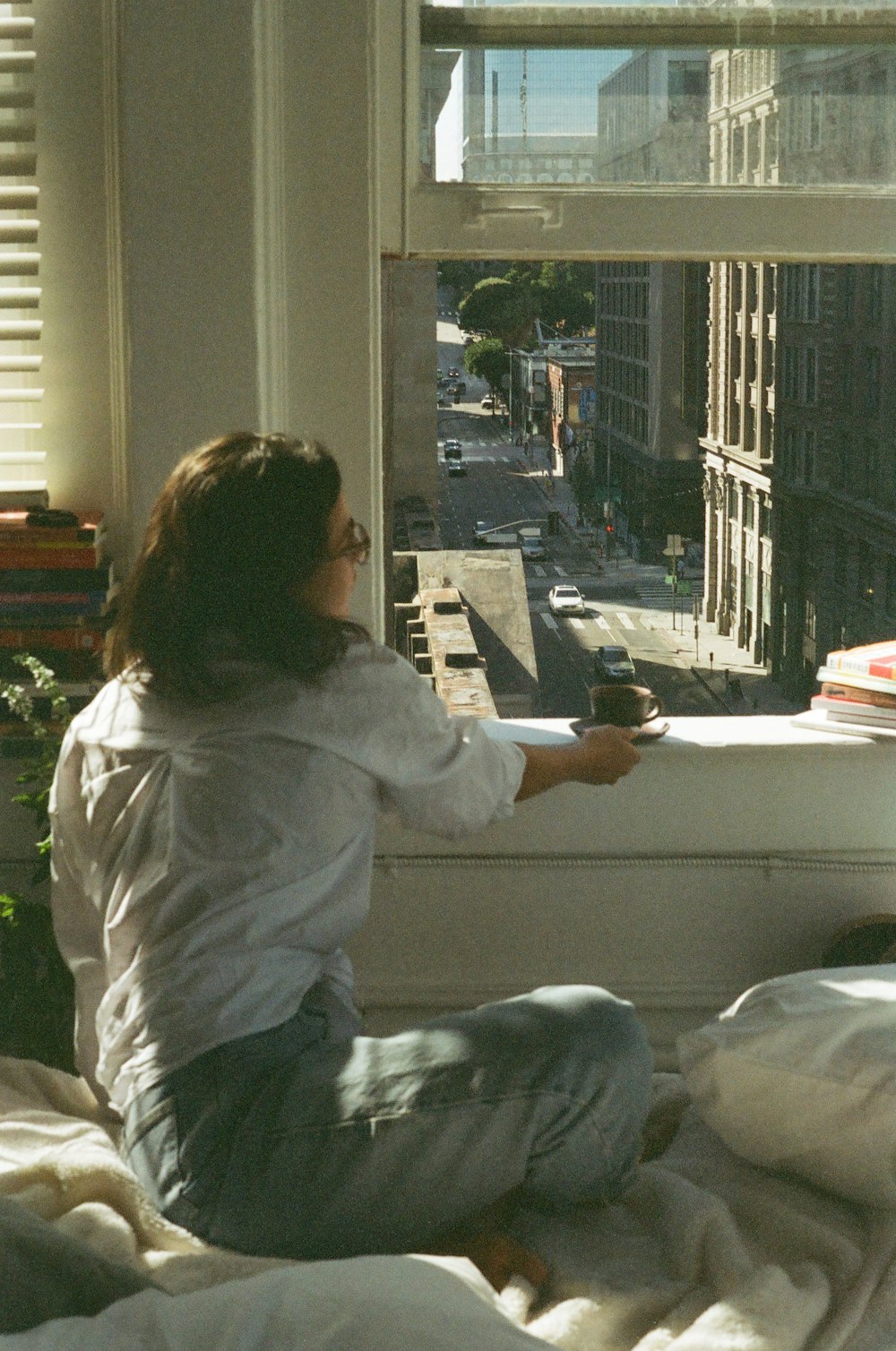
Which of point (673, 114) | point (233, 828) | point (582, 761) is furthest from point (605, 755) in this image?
point (673, 114)

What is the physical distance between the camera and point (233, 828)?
1.66 meters

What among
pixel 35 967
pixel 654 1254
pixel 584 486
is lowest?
pixel 654 1254

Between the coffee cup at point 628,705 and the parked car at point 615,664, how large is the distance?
31 centimetres

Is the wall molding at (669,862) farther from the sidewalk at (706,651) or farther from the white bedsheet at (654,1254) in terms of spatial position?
the white bedsheet at (654,1254)

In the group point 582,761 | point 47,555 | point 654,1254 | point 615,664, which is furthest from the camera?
point 615,664

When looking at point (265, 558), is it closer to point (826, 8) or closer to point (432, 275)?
point (432, 275)

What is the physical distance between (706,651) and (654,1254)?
116cm

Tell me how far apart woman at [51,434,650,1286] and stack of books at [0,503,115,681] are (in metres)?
0.67

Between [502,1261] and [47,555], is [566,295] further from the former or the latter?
[502,1261]

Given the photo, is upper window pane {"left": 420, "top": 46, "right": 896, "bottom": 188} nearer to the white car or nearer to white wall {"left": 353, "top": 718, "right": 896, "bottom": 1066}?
the white car

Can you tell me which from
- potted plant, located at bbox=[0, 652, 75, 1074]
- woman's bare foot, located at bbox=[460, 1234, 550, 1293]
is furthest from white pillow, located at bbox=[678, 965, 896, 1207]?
potted plant, located at bbox=[0, 652, 75, 1074]

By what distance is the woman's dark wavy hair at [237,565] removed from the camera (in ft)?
5.61

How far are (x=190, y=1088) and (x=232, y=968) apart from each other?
136mm

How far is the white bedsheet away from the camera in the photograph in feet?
5.14
